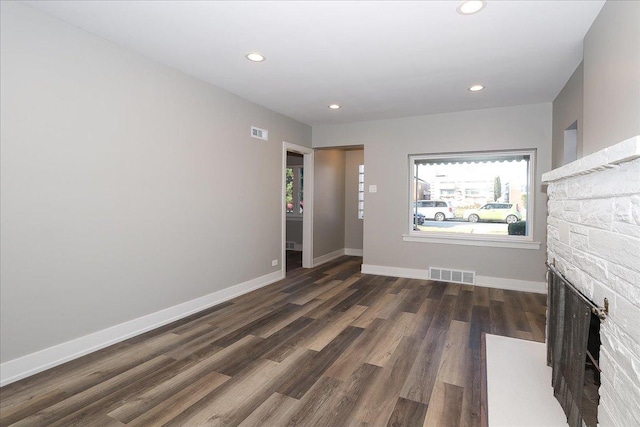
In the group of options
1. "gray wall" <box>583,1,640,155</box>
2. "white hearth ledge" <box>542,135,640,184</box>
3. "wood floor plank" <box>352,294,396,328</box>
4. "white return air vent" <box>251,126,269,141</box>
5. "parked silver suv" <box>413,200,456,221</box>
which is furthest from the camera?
"parked silver suv" <box>413,200,456,221</box>

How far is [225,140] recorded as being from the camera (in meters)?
3.94

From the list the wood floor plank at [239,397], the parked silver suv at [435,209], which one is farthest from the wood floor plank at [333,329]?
the parked silver suv at [435,209]

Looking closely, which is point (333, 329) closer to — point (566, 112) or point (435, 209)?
point (435, 209)

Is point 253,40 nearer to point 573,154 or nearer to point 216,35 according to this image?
point 216,35

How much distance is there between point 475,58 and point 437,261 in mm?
3047

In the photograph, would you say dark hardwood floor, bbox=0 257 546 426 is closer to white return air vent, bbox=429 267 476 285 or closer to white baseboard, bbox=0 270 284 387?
white baseboard, bbox=0 270 284 387

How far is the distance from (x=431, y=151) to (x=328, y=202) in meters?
2.35

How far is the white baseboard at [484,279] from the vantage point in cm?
450

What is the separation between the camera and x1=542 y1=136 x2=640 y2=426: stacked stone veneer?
1.17 m

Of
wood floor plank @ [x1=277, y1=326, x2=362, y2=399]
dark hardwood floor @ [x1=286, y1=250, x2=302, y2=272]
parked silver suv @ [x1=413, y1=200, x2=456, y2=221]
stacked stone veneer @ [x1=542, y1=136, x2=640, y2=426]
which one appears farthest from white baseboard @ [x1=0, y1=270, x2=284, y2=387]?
stacked stone veneer @ [x1=542, y1=136, x2=640, y2=426]

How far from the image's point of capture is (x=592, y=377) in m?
1.63

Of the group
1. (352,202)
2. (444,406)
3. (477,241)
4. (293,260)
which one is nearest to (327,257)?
(293,260)

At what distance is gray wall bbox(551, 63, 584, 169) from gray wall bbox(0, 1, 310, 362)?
3686mm

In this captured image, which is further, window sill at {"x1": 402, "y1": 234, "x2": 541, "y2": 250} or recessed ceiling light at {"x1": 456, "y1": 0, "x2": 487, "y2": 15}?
window sill at {"x1": 402, "y1": 234, "x2": 541, "y2": 250}
